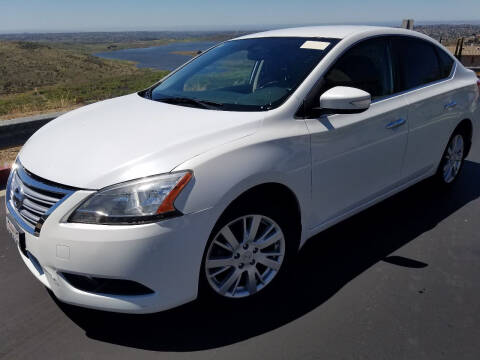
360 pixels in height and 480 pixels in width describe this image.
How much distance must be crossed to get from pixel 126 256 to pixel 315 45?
6.79 feet

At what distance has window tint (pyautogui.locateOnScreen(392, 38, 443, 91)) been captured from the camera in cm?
377

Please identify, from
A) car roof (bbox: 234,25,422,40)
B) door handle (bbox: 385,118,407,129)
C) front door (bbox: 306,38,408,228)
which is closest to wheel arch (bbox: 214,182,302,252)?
front door (bbox: 306,38,408,228)

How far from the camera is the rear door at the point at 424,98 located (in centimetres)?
377

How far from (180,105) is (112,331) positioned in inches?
61.7

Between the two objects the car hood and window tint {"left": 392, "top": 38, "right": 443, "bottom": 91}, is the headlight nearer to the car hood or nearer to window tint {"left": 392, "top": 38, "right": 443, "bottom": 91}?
the car hood

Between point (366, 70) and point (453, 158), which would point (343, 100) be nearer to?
point (366, 70)

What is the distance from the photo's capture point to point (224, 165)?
2424mm

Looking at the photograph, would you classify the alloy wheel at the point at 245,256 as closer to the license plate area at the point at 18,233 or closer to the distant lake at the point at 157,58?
the license plate area at the point at 18,233

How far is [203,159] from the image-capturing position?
2.38 metres

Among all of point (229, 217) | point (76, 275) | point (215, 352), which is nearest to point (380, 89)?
point (229, 217)

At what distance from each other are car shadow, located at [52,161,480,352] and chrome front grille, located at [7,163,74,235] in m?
0.66

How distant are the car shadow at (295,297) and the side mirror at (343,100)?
117 cm

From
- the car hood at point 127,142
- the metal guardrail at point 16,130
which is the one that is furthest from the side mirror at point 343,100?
the metal guardrail at point 16,130

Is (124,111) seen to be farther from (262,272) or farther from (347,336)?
(347,336)
